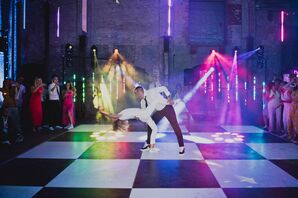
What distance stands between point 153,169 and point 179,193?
4.86 ft

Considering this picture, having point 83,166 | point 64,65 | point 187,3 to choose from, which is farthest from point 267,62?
point 83,166

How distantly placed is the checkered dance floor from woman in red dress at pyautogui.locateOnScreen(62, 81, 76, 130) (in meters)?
2.25

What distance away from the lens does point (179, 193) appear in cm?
510

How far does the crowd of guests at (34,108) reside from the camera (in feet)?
30.3

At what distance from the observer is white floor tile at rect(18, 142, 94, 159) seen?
776cm

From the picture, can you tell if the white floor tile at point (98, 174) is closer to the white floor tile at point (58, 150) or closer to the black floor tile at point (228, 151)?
the white floor tile at point (58, 150)

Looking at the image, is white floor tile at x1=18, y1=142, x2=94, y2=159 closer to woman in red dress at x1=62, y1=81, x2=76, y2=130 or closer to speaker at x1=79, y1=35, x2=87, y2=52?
woman in red dress at x1=62, y1=81, x2=76, y2=130

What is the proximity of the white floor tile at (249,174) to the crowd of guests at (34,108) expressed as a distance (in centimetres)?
571

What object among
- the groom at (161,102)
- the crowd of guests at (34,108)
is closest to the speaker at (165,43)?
the crowd of guests at (34,108)

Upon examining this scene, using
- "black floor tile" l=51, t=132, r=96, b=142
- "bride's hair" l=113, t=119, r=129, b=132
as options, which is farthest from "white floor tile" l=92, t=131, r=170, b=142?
"bride's hair" l=113, t=119, r=129, b=132

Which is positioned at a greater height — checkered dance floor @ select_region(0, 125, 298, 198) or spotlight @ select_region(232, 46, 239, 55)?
spotlight @ select_region(232, 46, 239, 55)

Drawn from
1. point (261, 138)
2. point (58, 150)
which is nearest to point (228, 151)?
point (261, 138)

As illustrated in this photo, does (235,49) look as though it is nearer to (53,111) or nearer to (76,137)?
(53,111)

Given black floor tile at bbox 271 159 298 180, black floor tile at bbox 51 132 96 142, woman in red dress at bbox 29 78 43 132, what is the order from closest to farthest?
black floor tile at bbox 271 159 298 180
black floor tile at bbox 51 132 96 142
woman in red dress at bbox 29 78 43 132
